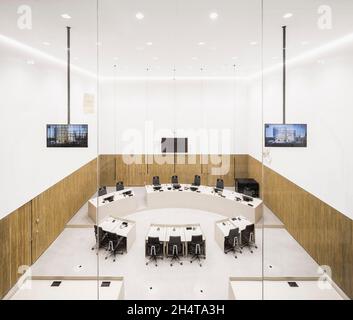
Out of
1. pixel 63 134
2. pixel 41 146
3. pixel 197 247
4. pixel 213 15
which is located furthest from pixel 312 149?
pixel 41 146

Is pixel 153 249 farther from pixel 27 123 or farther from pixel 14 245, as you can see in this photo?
pixel 27 123

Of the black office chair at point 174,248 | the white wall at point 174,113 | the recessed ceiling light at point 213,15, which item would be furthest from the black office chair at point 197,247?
the white wall at point 174,113

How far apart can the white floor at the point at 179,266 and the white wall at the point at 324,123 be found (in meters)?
1.74

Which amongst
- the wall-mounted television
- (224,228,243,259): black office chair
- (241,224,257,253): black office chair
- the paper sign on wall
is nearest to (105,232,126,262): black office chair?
(224,228,243,259): black office chair

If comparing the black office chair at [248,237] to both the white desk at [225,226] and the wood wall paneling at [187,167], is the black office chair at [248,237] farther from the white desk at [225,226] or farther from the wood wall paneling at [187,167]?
the wood wall paneling at [187,167]

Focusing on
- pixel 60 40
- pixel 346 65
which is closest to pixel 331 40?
pixel 346 65

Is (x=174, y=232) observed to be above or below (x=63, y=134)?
below

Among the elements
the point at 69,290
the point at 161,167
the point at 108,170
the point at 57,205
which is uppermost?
the point at 161,167

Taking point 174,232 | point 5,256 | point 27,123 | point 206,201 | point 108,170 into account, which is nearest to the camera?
point 5,256

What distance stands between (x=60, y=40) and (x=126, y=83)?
689 cm

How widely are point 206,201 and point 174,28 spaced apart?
648 centimetres

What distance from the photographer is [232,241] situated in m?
7.15

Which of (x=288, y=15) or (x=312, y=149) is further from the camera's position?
(x=312, y=149)

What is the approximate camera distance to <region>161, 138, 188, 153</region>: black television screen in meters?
12.4
